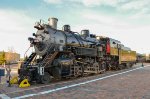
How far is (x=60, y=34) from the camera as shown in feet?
57.5

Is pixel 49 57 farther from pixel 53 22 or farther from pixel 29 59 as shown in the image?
pixel 53 22

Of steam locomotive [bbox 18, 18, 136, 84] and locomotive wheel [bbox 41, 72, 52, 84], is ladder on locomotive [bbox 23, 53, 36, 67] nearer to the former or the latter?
steam locomotive [bbox 18, 18, 136, 84]

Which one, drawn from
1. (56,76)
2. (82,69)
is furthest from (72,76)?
(56,76)

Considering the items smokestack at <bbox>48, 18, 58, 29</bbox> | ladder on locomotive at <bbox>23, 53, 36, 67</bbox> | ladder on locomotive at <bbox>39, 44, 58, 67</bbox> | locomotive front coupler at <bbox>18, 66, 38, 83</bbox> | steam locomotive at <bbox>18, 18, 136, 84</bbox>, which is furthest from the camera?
smokestack at <bbox>48, 18, 58, 29</bbox>

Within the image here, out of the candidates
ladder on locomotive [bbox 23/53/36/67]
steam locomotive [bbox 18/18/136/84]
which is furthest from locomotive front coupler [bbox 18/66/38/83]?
ladder on locomotive [bbox 23/53/36/67]

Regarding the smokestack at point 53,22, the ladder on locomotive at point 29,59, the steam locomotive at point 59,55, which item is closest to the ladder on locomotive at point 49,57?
the steam locomotive at point 59,55

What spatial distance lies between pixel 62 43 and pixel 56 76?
2.75 m

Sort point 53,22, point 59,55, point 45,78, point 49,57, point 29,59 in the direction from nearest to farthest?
1. point 45,78
2. point 49,57
3. point 29,59
4. point 59,55
5. point 53,22

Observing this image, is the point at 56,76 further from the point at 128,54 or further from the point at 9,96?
the point at 128,54

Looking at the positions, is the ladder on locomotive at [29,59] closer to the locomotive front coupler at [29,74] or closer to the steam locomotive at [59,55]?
the steam locomotive at [59,55]

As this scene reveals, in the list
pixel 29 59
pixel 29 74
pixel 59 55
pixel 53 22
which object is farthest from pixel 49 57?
pixel 53 22

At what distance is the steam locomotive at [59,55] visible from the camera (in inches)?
593

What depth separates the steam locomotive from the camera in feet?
49.4

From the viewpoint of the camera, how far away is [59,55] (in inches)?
666
